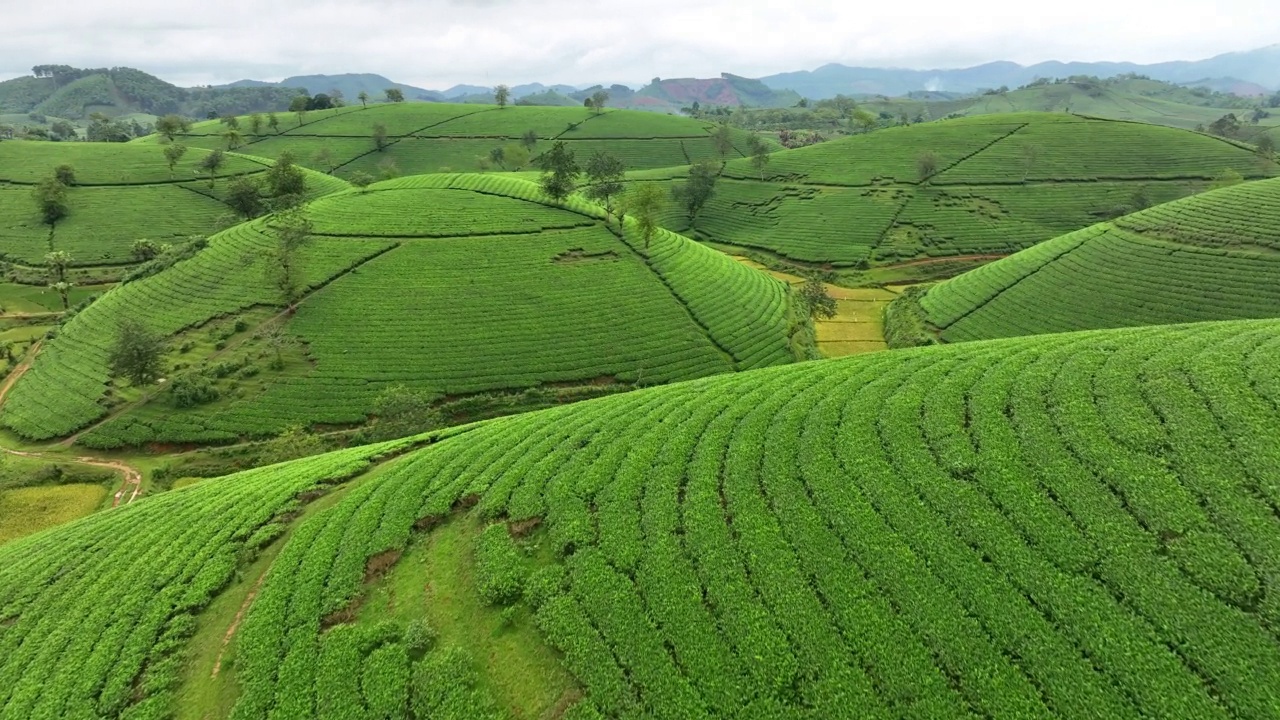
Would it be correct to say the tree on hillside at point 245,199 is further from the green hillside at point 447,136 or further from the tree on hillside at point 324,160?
the tree on hillside at point 324,160

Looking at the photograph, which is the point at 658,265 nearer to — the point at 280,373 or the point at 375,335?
the point at 375,335

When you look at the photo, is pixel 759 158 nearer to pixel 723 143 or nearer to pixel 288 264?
pixel 723 143

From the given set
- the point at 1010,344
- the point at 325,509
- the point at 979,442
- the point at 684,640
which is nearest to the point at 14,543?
the point at 325,509

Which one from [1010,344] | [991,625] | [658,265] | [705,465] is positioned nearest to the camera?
[991,625]

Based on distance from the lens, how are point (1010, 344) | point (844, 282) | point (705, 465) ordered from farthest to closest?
point (844, 282), point (1010, 344), point (705, 465)

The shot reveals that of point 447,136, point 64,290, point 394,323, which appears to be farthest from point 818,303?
point 447,136

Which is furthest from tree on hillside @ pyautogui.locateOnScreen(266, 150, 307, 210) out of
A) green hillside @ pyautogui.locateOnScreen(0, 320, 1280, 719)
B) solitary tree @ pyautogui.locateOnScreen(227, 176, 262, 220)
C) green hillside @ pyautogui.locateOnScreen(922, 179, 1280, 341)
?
green hillside @ pyautogui.locateOnScreen(922, 179, 1280, 341)

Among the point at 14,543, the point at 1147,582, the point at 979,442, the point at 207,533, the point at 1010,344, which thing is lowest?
the point at 14,543
